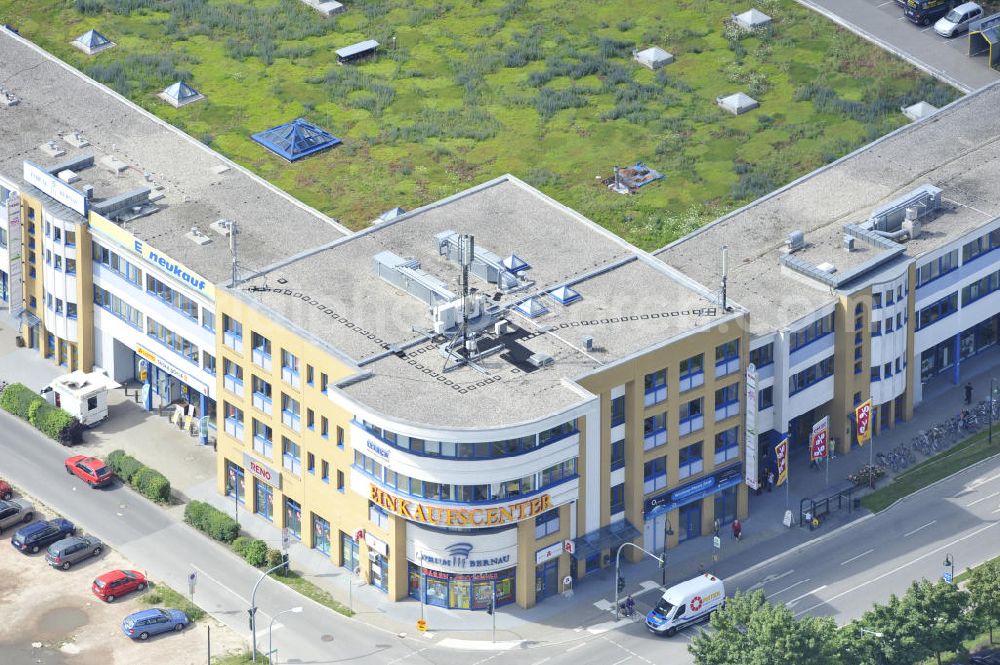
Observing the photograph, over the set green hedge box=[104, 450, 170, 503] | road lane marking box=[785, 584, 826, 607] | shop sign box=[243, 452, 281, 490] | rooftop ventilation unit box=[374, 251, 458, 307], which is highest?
rooftop ventilation unit box=[374, 251, 458, 307]

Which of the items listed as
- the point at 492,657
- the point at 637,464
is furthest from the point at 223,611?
the point at 637,464

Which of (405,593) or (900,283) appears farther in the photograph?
(900,283)

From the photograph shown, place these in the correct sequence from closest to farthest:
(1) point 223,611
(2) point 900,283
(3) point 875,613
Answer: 1. (3) point 875,613
2. (1) point 223,611
3. (2) point 900,283

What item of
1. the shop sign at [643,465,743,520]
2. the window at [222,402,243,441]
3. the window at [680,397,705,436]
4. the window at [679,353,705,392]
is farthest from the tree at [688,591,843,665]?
the window at [222,402,243,441]

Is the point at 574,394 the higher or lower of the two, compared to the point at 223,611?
higher

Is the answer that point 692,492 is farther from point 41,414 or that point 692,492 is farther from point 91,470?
point 41,414

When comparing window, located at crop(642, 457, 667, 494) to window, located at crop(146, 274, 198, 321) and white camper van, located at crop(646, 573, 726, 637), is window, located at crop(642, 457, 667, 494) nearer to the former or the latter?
white camper van, located at crop(646, 573, 726, 637)

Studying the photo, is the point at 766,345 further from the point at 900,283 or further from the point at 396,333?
the point at 396,333

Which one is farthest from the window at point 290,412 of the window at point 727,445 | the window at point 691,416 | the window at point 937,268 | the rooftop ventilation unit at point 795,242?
the window at point 937,268

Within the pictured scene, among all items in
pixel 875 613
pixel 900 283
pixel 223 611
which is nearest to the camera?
pixel 875 613
